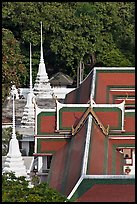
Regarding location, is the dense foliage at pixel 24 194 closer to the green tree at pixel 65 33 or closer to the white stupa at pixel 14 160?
the white stupa at pixel 14 160

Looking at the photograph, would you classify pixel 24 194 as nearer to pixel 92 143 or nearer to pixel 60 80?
pixel 92 143

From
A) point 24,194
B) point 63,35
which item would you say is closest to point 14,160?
point 24,194

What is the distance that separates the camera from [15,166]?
14633 mm

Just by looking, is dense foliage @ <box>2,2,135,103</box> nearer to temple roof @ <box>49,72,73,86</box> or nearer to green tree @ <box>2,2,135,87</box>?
green tree @ <box>2,2,135,87</box>

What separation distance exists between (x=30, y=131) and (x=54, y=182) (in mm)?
6577

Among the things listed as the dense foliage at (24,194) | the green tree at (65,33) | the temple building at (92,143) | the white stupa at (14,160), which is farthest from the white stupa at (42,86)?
the dense foliage at (24,194)

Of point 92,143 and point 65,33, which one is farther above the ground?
point 65,33

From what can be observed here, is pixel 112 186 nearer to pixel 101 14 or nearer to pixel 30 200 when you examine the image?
pixel 30 200

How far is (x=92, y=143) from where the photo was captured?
1374 cm

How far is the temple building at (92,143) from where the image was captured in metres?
11.5

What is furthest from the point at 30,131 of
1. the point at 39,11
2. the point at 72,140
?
the point at 39,11

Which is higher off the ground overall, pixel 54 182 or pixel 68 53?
pixel 68 53

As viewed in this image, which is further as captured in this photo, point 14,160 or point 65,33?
point 65,33

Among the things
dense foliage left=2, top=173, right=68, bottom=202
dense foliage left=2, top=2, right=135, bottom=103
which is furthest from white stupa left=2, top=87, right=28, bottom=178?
dense foliage left=2, top=2, right=135, bottom=103
